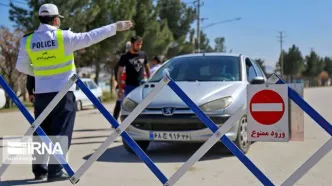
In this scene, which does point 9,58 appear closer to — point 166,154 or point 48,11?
point 166,154

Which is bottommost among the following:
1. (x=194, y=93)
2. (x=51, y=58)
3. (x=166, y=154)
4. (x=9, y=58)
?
(x=9, y=58)

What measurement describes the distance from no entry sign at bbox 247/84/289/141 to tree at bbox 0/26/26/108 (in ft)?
80.5

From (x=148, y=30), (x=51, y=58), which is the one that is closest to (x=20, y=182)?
(x=51, y=58)

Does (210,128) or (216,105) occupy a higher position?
(210,128)

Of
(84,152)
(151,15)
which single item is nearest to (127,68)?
(84,152)

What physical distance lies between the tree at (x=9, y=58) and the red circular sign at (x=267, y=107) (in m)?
24.5

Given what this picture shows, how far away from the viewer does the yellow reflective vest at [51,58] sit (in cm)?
480

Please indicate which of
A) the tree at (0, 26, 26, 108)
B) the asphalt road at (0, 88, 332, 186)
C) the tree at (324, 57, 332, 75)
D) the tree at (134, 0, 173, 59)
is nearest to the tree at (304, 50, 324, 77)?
the tree at (324, 57, 332, 75)

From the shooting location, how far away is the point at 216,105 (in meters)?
6.17

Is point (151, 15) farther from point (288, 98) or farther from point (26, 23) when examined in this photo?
point (288, 98)

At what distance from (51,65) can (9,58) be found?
2373 cm

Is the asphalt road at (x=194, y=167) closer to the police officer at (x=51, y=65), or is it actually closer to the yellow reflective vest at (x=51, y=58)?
the police officer at (x=51, y=65)

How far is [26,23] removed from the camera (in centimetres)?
2848

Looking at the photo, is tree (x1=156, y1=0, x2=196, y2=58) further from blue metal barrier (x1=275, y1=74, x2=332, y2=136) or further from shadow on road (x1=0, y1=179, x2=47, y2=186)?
blue metal barrier (x1=275, y1=74, x2=332, y2=136)
